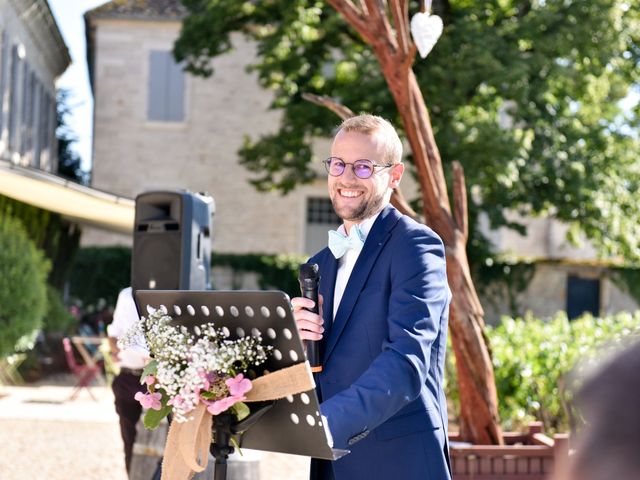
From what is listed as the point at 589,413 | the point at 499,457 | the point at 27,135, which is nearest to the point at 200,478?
the point at 499,457

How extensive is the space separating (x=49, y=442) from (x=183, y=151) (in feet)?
58.2

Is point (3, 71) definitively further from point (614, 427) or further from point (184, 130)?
point (614, 427)

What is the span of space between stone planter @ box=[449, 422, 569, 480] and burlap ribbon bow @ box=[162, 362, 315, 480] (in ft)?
11.8

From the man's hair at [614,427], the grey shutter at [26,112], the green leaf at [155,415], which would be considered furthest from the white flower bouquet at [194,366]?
the grey shutter at [26,112]

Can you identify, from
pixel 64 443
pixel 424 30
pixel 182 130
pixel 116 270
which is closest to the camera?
pixel 424 30

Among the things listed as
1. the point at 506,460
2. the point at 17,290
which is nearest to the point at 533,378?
the point at 506,460

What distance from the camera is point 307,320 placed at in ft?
10.2

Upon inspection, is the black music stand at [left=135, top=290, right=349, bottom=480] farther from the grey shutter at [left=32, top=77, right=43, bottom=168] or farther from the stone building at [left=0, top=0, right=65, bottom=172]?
the grey shutter at [left=32, top=77, right=43, bottom=168]

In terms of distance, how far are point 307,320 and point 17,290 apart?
45.1 feet

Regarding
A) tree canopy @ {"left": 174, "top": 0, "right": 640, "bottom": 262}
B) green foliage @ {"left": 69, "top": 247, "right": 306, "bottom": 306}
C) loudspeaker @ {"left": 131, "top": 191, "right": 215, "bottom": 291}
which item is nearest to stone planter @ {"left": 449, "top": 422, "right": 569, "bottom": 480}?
loudspeaker @ {"left": 131, "top": 191, "right": 215, "bottom": 291}

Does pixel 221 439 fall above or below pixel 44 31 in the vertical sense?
below

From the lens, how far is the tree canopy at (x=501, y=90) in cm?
1883

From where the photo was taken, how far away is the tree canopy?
1883 centimetres

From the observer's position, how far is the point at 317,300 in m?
3.21
